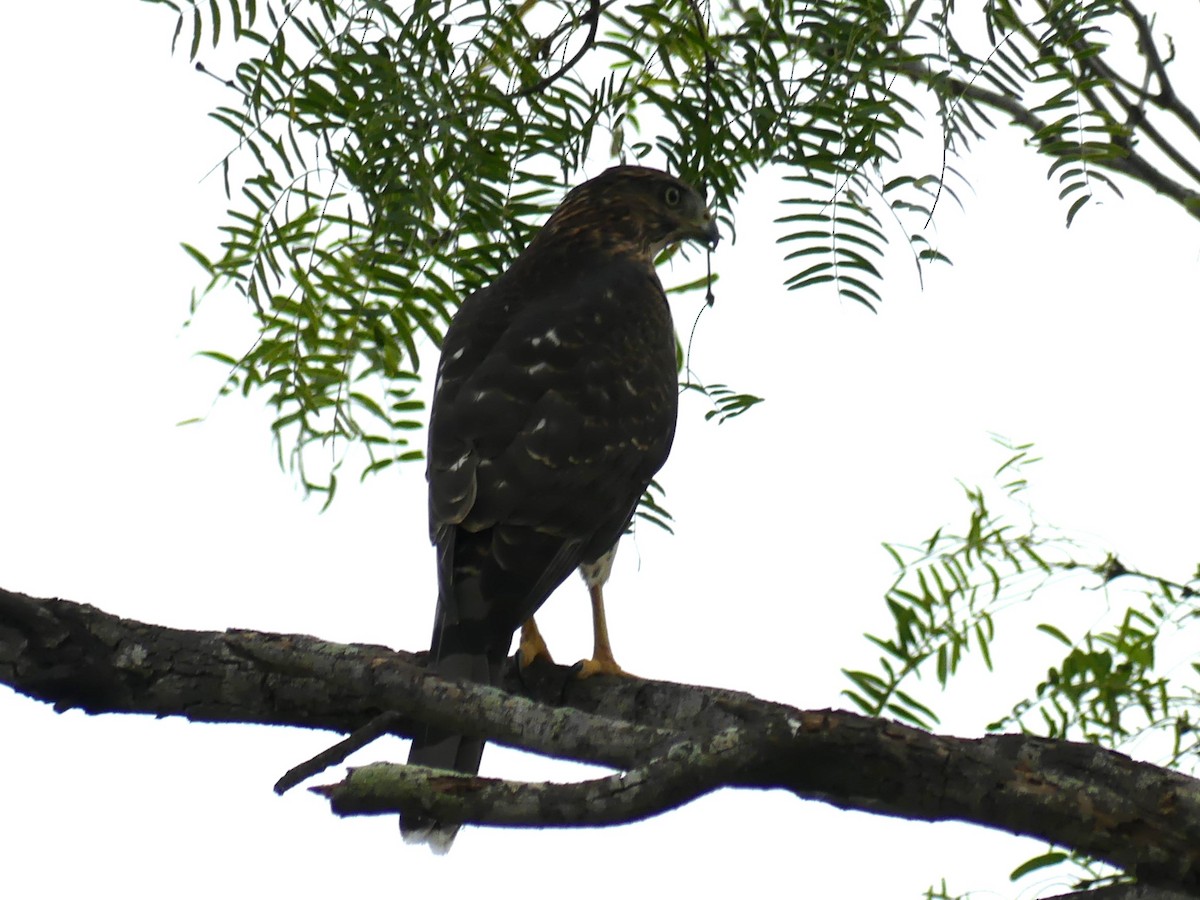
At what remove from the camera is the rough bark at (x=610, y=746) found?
229cm

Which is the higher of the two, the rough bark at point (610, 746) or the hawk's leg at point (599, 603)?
the hawk's leg at point (599, 603)

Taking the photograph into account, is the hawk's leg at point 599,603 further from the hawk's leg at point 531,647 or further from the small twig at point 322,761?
the small twig at point 322,761

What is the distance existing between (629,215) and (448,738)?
2626mm

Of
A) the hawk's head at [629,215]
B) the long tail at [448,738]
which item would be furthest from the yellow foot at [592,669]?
the hawk's head at [629,215]

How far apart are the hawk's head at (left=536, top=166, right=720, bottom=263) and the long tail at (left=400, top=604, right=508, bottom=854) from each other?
196cm

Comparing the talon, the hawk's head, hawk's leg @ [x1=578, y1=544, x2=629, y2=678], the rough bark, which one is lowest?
the rough bark

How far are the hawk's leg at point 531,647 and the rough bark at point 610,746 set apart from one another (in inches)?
32.2

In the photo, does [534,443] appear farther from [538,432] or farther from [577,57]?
[577,57]

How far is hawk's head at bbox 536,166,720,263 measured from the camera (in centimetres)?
554

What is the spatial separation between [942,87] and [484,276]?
4.92ft

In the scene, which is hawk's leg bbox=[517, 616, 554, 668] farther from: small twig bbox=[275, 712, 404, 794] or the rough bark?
small twig bbox=[275, 712, 404, 794]

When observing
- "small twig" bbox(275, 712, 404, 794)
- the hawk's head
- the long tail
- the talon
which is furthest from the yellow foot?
the hawk's head

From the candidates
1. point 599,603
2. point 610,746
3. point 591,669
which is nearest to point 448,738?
point 591,669

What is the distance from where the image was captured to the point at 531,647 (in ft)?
14.3
